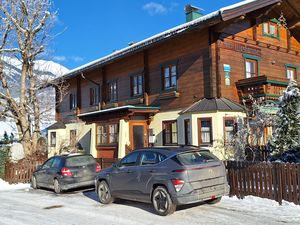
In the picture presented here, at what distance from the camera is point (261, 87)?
17.0m

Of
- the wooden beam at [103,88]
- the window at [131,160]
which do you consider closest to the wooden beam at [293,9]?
the wooden beam at [103,88]

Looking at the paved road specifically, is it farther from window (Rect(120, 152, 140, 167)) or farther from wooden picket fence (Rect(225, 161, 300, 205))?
window (Rect(120, 152, 140, 167))

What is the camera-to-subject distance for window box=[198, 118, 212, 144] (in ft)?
56.3

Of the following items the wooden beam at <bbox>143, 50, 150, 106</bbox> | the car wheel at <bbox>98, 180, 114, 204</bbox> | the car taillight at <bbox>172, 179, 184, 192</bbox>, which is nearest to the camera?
the car taillight at <bbox>172, 179, 184, 192</bbox>

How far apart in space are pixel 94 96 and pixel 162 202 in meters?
19.4

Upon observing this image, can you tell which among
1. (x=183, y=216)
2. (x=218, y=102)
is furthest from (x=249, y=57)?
(x=183, y=216)

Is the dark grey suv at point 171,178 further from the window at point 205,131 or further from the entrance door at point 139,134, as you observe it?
the entrance door at point 139,134

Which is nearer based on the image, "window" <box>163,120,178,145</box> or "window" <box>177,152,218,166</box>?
"window" <box>177,152,218,166</box>

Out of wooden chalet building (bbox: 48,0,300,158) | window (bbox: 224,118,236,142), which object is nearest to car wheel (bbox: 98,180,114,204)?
wooden chalet building (bbox: 48,0,300,158)

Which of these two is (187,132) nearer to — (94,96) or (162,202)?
(162,202)

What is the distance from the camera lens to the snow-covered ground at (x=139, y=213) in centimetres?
822

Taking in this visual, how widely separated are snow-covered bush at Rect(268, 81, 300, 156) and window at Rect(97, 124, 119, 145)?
10.1 metres

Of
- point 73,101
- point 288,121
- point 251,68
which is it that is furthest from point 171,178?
point 73,101

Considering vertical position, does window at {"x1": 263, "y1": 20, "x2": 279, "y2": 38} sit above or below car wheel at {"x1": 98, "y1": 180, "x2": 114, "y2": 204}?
above
